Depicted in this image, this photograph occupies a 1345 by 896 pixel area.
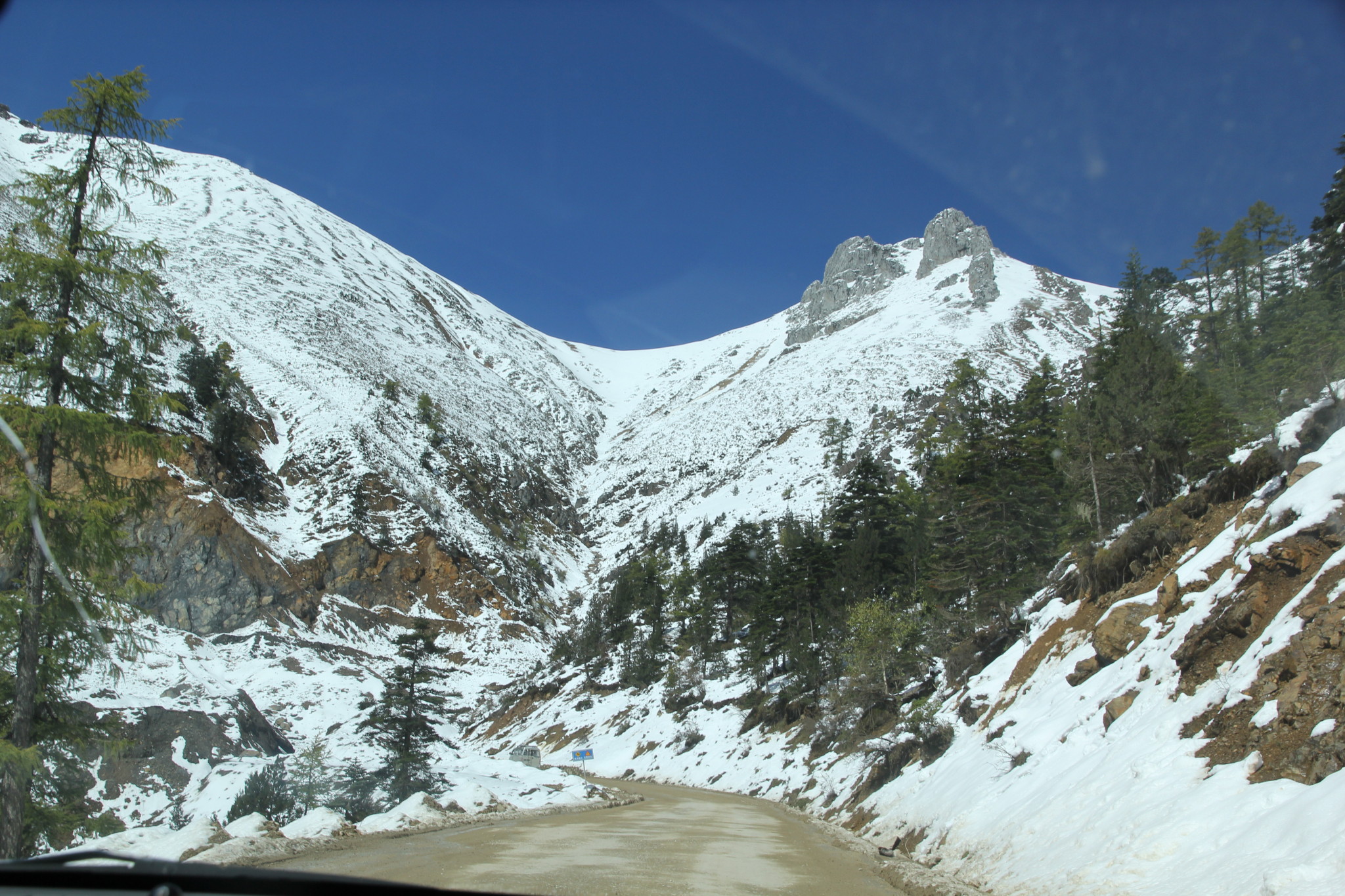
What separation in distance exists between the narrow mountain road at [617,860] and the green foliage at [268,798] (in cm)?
408

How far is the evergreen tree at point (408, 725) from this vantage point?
73.8 feet

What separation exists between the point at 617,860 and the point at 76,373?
11.8m

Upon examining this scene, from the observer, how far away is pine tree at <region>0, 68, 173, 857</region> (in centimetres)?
1007

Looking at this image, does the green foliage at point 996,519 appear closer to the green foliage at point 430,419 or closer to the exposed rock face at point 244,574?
the exposed rock face at point 244,574

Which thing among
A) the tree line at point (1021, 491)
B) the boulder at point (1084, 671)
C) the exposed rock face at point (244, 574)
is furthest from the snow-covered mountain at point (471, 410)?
the boulder at point (1084, 671)

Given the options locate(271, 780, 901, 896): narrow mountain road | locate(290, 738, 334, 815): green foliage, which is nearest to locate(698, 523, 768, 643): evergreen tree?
locate(271, 780, 901, 896): narrow mountain road

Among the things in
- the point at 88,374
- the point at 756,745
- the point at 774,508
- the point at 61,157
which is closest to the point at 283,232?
the point at 61,157

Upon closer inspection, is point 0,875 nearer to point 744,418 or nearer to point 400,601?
point 400,601

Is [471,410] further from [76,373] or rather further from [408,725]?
[76,373]

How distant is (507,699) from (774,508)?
134 feet

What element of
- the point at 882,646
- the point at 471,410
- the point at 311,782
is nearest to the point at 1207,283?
the point at 882,646

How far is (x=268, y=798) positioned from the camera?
18.4 m

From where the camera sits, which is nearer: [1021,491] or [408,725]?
[408,725]

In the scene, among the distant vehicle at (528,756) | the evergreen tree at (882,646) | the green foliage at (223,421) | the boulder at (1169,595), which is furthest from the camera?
the green foliage at (223,421)
